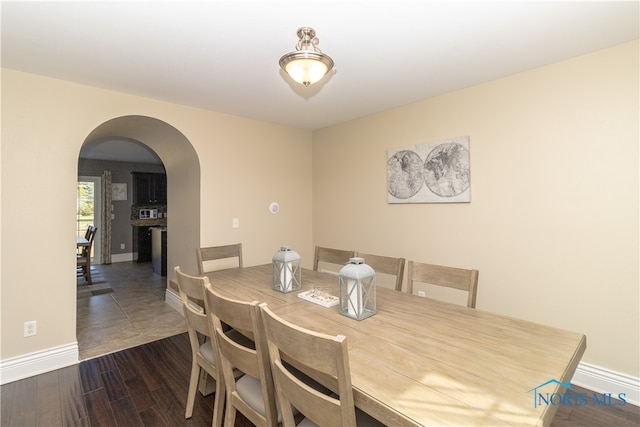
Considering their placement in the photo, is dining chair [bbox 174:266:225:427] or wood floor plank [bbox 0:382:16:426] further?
wood floor plank [bbox 0:382:16:426]

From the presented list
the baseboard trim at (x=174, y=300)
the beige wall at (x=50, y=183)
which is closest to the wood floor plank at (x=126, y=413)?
the beige wall at (x=50, y=183)

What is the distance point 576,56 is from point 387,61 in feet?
4.34

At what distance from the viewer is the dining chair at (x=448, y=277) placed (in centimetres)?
169

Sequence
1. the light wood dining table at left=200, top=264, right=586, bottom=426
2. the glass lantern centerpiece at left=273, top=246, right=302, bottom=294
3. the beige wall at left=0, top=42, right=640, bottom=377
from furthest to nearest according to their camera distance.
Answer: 1. the beige wall at left=0, top=42, right=640, bottom=377
2. the glass lantern centerpiece at left=273, top=246, right=302, bottom=294
3. the light wood dining table at left=200, top=264, right=586, bottom=426

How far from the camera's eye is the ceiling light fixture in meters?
1.50

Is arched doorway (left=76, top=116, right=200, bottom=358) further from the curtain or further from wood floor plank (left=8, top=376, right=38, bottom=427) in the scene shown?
the curtain

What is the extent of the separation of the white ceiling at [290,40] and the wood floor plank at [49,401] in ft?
7.69

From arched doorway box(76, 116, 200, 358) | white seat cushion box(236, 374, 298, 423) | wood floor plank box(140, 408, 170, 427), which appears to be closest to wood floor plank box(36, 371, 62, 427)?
wood floor plank box(140, 408, 170, 427)

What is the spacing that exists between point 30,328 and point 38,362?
27cm

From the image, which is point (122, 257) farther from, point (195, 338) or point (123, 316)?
point (195, 338)

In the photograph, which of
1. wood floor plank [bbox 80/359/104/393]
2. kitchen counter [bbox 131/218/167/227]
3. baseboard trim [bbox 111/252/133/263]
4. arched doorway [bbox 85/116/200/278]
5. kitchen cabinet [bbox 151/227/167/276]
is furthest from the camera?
kitchen counter [bbox 131/218/167/227]

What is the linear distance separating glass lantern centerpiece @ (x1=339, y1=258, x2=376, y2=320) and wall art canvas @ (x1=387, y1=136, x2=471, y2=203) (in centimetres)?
164

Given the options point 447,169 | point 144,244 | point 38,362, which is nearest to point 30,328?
point 38,362

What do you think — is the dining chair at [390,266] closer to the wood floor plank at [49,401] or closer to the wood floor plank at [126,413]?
the wood floor plank at [126,413]
